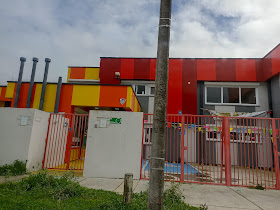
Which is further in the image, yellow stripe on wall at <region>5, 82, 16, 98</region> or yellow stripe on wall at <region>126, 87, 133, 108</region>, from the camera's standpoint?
yellow stripe on wall at <region>5, 82, 16, 98</region>

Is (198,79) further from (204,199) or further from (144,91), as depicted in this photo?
(204,199)

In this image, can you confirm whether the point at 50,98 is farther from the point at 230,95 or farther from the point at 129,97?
the point at 230,95

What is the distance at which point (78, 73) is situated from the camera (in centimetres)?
1636

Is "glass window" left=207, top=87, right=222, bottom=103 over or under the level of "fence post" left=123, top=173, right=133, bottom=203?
over

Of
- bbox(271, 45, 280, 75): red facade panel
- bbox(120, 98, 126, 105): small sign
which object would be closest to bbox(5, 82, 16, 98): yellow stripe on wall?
bbox(120, 98, 126, 105): small sign

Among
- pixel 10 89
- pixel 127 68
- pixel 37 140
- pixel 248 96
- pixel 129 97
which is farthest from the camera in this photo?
pixel 127 68

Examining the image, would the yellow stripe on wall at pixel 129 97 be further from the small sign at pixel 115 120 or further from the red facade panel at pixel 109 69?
the red facade panel at pixel 109 69

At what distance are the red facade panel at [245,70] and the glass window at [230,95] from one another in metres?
0.94

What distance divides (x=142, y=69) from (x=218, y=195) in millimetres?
10950

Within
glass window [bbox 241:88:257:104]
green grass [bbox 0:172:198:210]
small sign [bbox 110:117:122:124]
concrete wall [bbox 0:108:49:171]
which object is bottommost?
green grass [bbox 0:172:198:210]

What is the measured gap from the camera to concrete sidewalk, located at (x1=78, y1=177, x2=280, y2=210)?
15.5 feet

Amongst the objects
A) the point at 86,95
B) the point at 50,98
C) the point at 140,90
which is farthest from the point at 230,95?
the point at 50,98

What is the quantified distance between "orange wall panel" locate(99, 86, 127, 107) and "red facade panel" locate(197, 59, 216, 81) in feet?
21.9

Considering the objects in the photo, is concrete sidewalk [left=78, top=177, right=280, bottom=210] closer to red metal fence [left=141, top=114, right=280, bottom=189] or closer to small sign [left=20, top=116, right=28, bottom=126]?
red metal fence [left=141, top=114, right=280, bottom=189]
